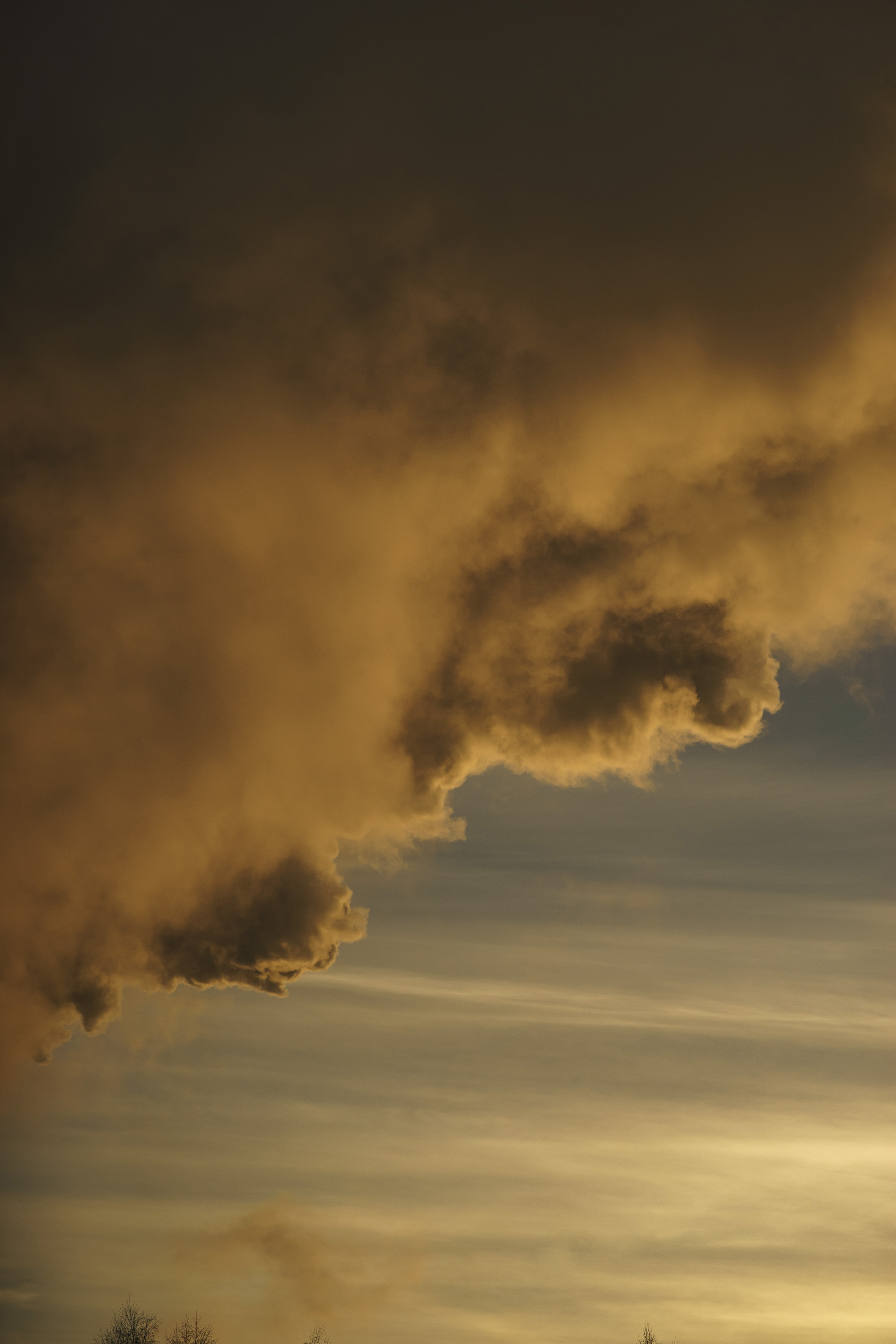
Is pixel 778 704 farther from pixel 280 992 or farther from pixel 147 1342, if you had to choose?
pixel 147 1342

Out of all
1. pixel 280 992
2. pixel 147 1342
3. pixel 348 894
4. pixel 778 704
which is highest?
pixel 778 704

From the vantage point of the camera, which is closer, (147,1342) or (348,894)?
(348,894)

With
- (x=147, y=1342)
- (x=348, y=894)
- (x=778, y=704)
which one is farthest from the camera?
(x=147, y=1342)

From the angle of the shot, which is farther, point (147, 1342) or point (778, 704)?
point (147, 1342)

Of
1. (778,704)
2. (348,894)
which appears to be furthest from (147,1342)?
(778,704)

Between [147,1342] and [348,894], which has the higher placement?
[348,894]

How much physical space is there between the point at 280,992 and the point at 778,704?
29835 millimetres

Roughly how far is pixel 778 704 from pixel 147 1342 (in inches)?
3501

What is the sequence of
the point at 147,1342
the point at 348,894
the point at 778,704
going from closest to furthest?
the point at 778,704
the point at 348,894
the point at 147,1342

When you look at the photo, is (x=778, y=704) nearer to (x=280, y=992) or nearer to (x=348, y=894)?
(x=348, y=894)

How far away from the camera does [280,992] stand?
4403cm

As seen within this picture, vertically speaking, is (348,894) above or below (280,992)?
above

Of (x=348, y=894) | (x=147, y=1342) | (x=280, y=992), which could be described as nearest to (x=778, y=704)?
(x=348, y=894)

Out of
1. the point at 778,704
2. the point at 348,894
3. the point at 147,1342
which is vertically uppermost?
the point at 778,704
